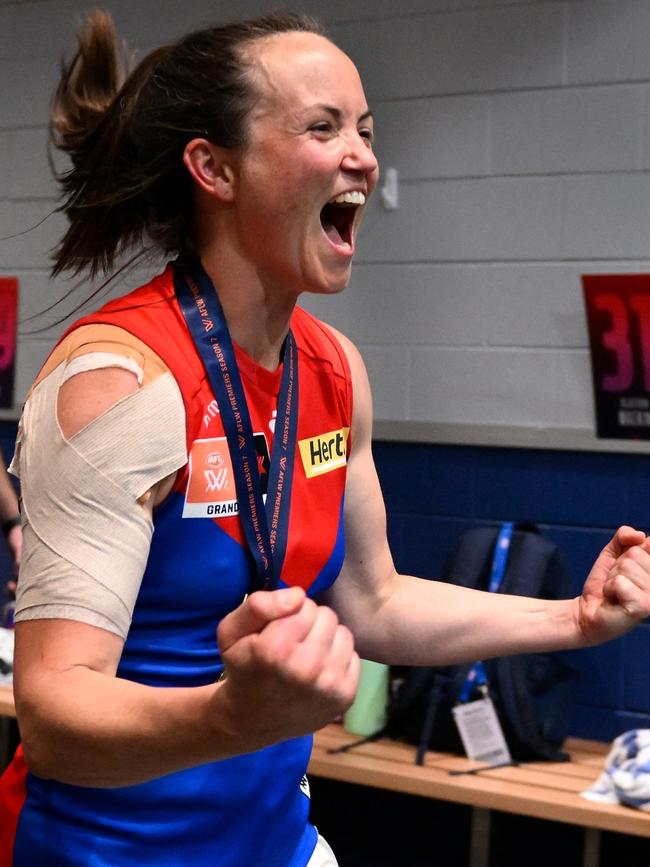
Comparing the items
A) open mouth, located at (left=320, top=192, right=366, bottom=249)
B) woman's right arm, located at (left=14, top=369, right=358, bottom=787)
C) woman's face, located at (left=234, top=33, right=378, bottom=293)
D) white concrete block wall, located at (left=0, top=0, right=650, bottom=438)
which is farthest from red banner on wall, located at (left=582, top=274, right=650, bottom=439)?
woman's right arm, located at (left=14, top=369, right=358, bottom=787)

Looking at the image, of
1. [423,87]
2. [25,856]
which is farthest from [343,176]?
[423,87]

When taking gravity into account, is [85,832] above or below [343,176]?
below

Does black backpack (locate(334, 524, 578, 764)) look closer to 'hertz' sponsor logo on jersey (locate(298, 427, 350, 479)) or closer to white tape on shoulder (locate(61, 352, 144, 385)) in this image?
'hertz' sponsor logo on jersey (locate(298, 427, 350, 479))

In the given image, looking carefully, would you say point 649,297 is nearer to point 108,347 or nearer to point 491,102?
point 491,102

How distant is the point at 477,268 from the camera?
10.7 ft

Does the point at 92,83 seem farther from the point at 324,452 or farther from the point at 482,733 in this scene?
the point at 482,733

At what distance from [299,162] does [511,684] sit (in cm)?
180

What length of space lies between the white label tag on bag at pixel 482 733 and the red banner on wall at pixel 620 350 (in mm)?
786

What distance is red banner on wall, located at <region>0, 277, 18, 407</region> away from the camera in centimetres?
401

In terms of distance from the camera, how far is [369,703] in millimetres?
2982

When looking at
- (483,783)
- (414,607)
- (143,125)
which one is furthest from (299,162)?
(483,783)

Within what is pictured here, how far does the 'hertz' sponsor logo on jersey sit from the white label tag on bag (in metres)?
1.49

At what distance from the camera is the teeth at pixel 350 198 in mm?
1405

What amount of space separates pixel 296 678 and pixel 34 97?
11.5ft
